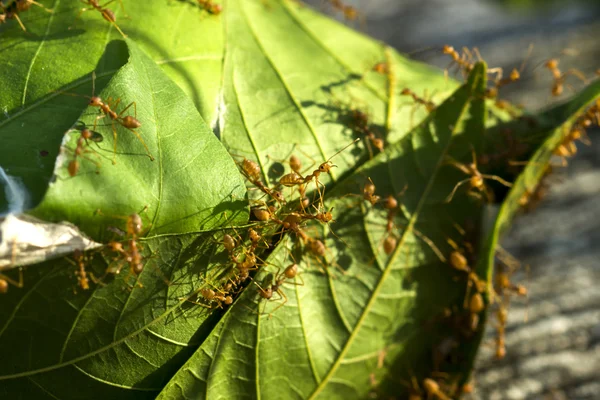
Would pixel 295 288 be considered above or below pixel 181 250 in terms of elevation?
below

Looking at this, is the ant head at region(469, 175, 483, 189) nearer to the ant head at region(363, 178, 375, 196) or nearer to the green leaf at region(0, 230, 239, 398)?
the ant head at region(363, 178, 375, 196)

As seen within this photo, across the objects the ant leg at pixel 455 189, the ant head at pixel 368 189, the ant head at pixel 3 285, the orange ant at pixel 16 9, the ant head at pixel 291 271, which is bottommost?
the ant head at pixel 291 271

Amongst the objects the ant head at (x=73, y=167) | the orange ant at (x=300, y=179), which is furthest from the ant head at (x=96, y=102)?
the orange ant at (x=300, y=179)

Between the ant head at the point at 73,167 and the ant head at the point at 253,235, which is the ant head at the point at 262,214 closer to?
the ant head at the point at 253,235

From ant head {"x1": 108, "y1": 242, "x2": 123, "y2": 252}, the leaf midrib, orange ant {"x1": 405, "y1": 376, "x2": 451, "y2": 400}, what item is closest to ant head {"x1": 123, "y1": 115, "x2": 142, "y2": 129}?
ant head {"x1": 108, "y1": 242, "x2": 123, "y2": 252}

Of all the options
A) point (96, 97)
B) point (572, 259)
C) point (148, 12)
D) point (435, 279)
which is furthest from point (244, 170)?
point (572, 259)

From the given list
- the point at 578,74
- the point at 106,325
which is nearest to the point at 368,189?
the point at 106,325

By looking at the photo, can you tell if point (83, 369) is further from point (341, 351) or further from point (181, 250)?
point (341, 351)
